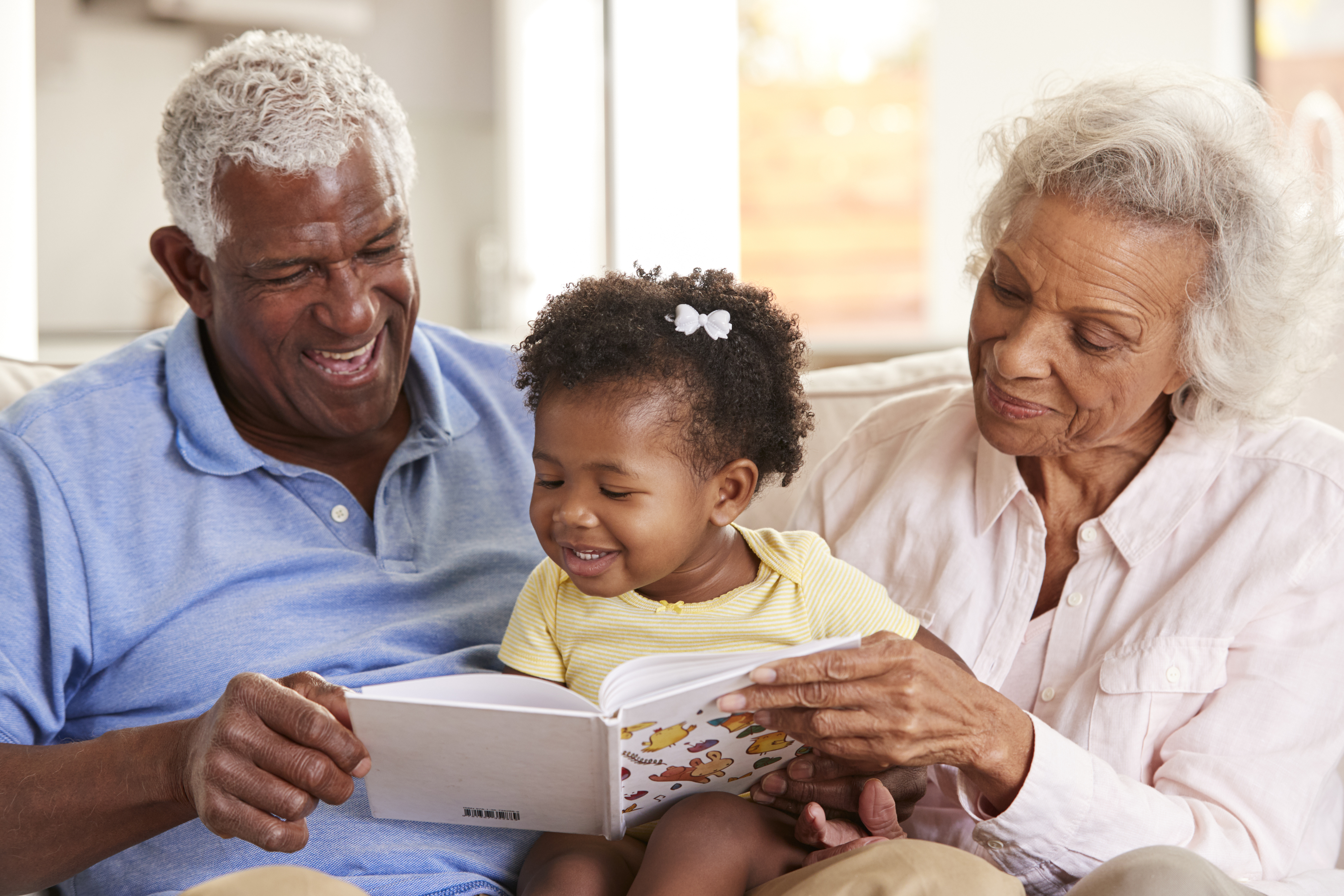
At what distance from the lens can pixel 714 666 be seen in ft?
3.89

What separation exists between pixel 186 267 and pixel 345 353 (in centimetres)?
30

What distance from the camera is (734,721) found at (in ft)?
4.17

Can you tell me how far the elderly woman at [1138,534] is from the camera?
1413 mm

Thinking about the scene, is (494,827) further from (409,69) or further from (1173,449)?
(409,69)

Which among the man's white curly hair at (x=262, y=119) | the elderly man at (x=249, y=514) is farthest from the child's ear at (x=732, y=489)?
the man's white curly hair at (x=262, y=119)

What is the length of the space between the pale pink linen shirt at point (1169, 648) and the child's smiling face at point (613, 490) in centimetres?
49

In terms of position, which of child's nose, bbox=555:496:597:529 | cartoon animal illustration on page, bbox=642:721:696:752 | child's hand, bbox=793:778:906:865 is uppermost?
child's nose, bbox=555:496:597:529

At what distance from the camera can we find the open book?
3.83 feet

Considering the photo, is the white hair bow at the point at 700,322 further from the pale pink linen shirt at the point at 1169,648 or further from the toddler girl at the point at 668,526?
the pale pink linen shirt at the point at 1169,648

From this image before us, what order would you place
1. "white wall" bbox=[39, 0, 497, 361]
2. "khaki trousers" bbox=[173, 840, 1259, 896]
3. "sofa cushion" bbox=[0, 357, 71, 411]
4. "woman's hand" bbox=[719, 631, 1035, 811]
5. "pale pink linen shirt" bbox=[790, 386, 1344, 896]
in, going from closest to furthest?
"khaki trousers" bbox=[173, 840, 1259, 896] → "woman's hand" bbox=[719, 631, 1035, 811] → "pale pink linen shirt" bbox=[790, 386, 1344, 896] → "sofa cushion" bbox=[0, 357, 71, 411] → "white wall" bbox=[39, 0, 497, 361]

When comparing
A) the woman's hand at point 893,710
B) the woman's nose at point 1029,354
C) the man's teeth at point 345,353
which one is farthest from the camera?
the man's teeth at point 345,353

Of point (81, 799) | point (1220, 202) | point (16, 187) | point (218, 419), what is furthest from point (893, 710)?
point (16, 187)

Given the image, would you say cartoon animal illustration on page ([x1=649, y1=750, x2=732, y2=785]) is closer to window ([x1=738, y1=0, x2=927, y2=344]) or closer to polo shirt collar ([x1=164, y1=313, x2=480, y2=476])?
polo shirt collar ([x1=164, y1=313, x2=480, y2=476])

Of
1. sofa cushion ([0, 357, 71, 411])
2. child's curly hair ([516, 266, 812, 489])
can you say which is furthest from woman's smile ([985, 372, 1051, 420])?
sofa cushion ([0, 357, 71, 411])
